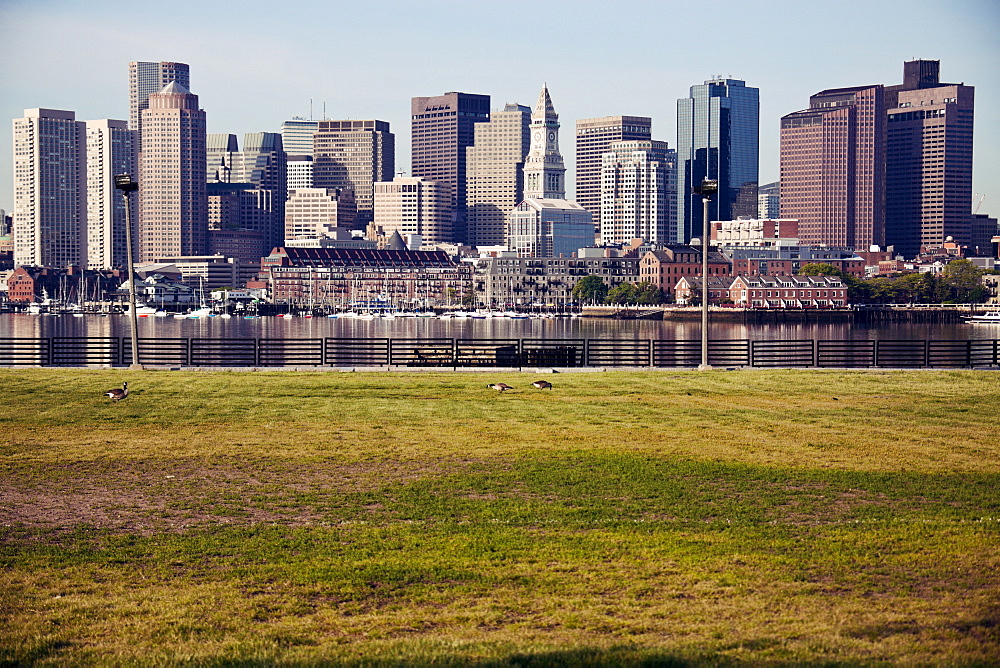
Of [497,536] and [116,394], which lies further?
[116,394]

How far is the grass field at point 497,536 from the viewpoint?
12.1m

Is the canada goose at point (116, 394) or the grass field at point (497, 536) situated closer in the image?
the grass field at point (497, 536)

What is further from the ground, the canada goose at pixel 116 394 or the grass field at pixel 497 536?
the canada goose at pixel 116 394

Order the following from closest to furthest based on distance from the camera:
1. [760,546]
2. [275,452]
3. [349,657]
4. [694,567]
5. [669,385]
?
[349,657], [694,567], [760,546], [275,452], [669,385]

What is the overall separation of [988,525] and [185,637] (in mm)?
10843

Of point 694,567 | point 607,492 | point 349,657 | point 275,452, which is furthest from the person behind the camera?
point 275,452

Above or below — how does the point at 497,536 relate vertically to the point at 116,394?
below

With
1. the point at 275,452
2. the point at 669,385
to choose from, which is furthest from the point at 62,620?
the point at 669,385

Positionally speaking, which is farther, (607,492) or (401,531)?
(607,492)

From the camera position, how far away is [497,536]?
53.9 ft

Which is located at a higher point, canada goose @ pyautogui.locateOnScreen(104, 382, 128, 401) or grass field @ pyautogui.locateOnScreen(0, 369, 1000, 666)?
canada goose @ pyautogui.locateOnScreen(104, 382, 128, 401)

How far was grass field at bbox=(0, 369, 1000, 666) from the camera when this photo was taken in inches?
477

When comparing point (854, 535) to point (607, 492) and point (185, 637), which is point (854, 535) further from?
point (185, 637)

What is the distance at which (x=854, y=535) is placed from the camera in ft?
53.8
